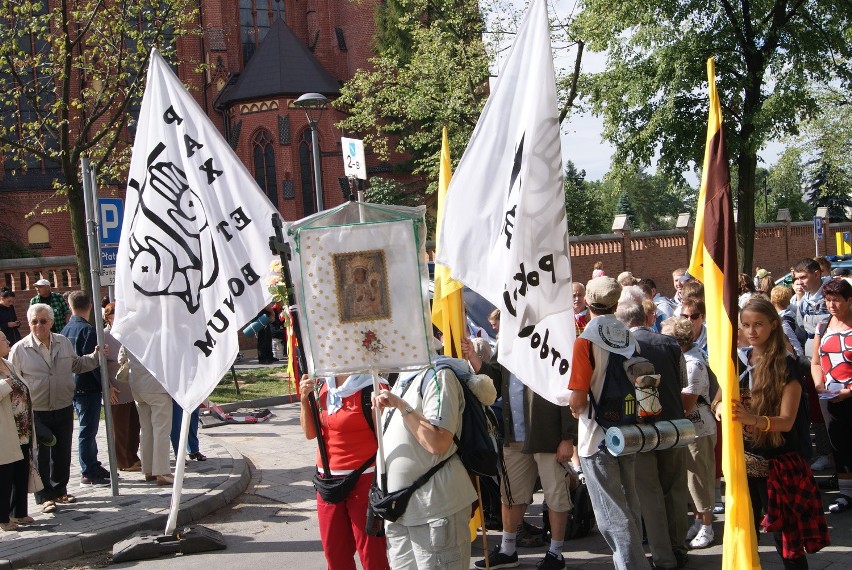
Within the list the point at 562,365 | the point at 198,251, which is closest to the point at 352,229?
the point at 562,365

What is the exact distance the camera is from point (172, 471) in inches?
398

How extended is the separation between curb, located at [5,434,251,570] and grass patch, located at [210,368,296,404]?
5.69 meters

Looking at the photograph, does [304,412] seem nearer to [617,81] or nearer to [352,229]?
[352,229]

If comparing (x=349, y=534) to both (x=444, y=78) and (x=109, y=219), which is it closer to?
(x=109, y=219)

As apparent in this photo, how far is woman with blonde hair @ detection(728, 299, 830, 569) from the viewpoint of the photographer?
17.0ft

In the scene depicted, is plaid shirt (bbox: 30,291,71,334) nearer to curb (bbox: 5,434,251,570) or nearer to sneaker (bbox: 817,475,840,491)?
curb (bbox: 5,434,251,570)

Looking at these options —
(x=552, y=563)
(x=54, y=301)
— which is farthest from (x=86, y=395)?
(x=54, y=301)

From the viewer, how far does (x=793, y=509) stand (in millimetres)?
5176

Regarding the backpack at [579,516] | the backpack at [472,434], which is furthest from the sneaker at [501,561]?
the backpack at [472,434]

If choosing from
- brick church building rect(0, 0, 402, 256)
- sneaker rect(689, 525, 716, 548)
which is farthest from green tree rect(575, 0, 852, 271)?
brick church building rect(0, 0, 402, 256)

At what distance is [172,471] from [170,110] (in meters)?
4.90

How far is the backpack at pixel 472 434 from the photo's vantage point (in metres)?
4.45

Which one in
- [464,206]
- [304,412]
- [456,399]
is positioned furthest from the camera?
[464,206]

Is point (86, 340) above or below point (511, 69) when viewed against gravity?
below
